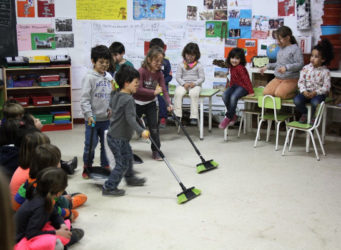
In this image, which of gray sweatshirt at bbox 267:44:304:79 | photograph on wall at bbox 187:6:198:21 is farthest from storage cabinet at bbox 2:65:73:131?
gray sweatshirt at bbox 267:44:304:79

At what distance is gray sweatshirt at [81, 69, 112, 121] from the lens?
402 centimetres

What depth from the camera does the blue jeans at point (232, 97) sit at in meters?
5.48

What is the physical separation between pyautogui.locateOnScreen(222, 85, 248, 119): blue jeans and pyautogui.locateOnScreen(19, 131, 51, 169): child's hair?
3057mm

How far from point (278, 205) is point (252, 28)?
3.38 metres

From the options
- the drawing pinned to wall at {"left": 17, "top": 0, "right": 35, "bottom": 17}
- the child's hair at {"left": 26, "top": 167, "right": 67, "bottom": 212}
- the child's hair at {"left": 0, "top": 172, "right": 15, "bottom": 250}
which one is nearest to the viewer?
the child's hair at {"left": 0, "top": 172, "right": 15, "bottom": 250}

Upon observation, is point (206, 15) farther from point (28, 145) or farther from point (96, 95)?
point (28, 145)

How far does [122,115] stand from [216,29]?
10.5ft

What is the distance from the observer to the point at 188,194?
3670mm

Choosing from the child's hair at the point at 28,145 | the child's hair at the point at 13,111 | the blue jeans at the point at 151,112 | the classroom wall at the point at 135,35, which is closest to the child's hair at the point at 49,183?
the child's hair at the point at 28,145

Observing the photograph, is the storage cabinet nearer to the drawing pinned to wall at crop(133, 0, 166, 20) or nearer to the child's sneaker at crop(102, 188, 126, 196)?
the drawing pinned to wall at crop(133, 0, 166, 20)

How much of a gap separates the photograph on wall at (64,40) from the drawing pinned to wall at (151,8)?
38.8 inches

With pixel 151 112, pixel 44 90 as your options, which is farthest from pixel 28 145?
pixel 44 90

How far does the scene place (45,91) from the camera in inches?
257

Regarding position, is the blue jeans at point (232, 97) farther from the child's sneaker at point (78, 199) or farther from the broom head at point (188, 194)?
the child's sneaker at point (78, 199)
